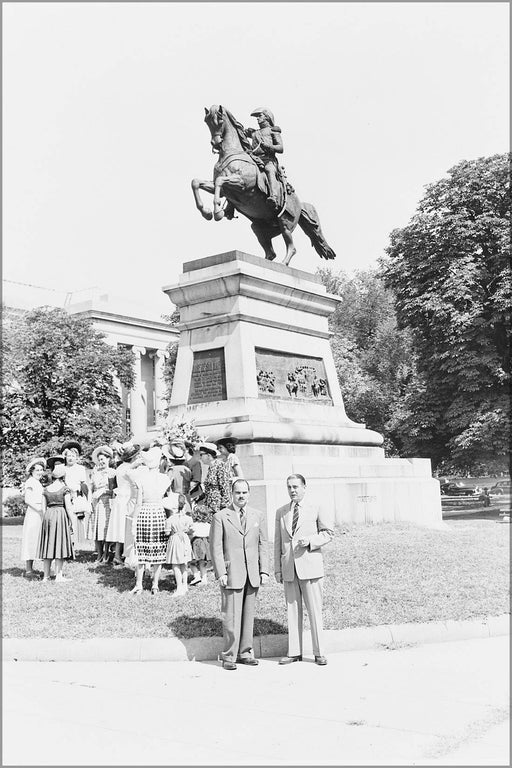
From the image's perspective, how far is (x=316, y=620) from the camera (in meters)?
7.86

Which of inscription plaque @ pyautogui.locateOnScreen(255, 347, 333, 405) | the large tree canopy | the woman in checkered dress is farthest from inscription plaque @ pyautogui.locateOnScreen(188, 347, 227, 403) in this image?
the large tree canopy

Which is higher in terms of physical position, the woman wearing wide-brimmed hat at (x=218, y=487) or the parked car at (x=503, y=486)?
the woman wearing wide-brimmed hat at (x=218, y=487)

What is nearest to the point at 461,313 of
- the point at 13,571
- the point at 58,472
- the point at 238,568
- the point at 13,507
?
the point at 58,472

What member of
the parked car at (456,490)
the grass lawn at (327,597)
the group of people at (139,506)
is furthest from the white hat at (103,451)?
the parked car at (456,490)

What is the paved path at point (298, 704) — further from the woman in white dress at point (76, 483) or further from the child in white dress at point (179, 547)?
the woman in white dress at point (76, 483)

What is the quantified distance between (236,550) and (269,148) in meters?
11.6

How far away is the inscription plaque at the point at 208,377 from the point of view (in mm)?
16031

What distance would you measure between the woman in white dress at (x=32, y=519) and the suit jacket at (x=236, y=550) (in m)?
4.69

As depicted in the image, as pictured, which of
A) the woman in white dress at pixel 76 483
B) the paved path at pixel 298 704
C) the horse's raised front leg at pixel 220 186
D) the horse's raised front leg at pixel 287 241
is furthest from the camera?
the horse's raised front leg at pixel 287 241

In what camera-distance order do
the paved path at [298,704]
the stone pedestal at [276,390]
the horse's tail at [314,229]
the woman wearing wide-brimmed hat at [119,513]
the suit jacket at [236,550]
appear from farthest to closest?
1. the horse's tail at [314,229]
2. the stone pedestal at [276,390]
3. the woman wearing wide-brimmed hat at [119,513]
4. the suit jacket at [236,550]
5. the paved path at [298,704]

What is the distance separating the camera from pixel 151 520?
411 inches

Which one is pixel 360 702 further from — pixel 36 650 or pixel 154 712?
pixel 36 650

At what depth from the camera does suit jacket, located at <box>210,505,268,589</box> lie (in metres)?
7.96

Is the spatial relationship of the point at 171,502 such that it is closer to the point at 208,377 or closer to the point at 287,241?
the point at 208,377
